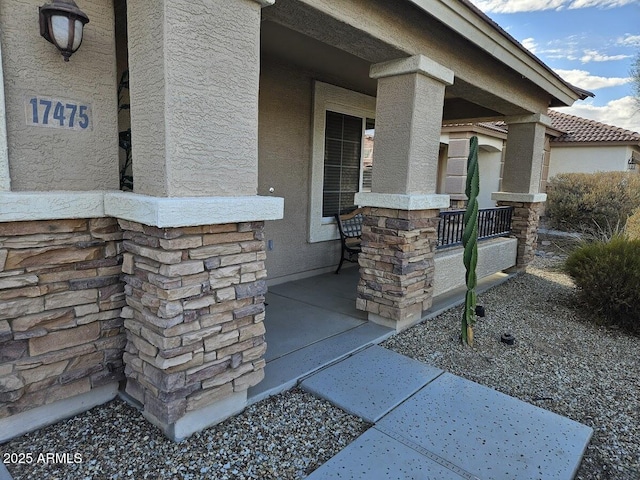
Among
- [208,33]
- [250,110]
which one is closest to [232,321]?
[250,110]

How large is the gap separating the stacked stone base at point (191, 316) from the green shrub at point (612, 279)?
4310 millimetres

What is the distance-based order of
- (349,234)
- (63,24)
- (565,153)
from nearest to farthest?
1. (63,24)
2. (349,234)
3. (565,153)

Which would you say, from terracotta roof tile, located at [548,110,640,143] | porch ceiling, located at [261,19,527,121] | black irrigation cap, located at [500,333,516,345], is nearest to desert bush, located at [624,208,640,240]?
porch ceiling, located at [261,19,527,121]

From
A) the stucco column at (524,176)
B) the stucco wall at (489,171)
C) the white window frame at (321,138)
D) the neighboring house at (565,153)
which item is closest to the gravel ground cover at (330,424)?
the white window frame at (321,138)

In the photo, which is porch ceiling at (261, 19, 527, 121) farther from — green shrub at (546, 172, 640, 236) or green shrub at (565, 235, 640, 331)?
green shrub at (546, 172, 640, 236)

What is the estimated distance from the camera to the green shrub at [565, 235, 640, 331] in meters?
4.51

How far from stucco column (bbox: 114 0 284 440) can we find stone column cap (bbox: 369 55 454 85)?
173cm

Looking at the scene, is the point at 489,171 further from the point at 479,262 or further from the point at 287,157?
the point at 287,157

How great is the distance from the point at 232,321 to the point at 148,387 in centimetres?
59

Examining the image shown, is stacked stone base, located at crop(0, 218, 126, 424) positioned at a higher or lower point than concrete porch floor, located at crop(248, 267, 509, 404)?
higher

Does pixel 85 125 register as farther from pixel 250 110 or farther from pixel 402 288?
pixel 402 288

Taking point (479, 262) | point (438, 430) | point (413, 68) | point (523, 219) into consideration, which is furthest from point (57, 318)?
point (523, 219)

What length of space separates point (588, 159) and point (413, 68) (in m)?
13.8

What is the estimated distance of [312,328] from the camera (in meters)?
3.82
